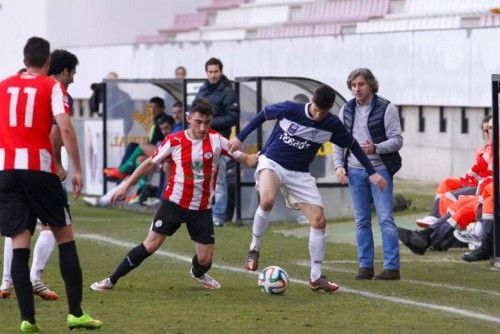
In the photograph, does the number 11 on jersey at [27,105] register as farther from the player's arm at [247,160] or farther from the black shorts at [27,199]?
the player's arm at [247,160]

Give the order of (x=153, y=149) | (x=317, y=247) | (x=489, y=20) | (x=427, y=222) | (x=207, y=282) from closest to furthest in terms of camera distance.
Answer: (x=317, y=247), (x=207, y=282), (x=427, y=222), (x=153, y=149), (x=489, y=20)

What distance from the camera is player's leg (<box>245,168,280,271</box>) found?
1384 cm

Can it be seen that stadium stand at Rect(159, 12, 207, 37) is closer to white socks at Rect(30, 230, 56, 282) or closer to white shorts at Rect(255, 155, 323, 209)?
white shorts at Rect(255, 155, 323, 209)

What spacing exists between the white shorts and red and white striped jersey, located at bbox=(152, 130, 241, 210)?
1.62 ft

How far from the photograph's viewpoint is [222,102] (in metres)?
20.7

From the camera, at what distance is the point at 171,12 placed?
4394 cm

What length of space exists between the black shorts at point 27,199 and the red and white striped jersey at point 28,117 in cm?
6

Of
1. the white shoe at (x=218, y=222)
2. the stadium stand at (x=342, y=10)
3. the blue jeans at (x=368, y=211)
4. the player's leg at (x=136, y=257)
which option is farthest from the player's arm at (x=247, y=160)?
the stadium stand at (x=342, y=10)

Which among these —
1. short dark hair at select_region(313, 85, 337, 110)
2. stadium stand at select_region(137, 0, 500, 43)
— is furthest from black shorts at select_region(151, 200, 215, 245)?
stadium stand at select_region(137, 0, 500, 43)

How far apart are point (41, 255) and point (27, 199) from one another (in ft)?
6.22

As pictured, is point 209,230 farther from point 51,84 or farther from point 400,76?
point 400,76

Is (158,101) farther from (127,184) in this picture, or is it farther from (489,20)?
(127,184)

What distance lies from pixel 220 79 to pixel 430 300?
27.3 ft

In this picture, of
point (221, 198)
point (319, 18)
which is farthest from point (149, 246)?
point (319, 18)
